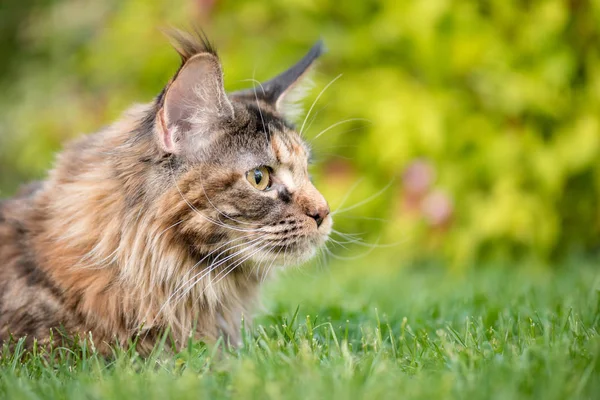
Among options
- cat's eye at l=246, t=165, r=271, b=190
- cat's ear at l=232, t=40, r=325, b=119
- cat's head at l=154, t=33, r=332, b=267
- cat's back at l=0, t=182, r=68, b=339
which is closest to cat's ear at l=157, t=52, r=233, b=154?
cat's head at l=154, t=33, r=332, b=267

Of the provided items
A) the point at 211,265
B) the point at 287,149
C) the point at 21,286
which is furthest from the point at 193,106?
the point at 21,286

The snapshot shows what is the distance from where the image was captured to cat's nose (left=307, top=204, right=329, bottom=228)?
7.61 ft

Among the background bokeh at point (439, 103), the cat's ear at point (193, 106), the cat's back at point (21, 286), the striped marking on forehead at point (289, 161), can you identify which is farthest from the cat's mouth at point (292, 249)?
the background bokeh at point (439, 103)

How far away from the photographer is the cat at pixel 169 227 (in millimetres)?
2160

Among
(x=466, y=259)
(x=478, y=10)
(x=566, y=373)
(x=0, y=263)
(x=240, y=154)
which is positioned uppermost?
(x=478, y=10)

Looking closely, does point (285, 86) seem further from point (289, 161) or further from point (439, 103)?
point (439, 103)

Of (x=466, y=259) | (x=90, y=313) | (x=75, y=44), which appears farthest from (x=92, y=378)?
(x=75, y=44)

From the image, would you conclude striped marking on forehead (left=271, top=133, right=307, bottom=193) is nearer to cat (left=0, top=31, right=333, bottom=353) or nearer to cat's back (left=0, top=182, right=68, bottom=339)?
cat (left=0, top=31, right=333, bottom=353)

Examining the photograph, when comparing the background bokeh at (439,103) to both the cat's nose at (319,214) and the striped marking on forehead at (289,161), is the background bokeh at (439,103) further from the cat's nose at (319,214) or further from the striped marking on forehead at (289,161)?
the cat's nose at (319,214)

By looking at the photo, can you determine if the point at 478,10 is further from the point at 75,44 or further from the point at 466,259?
the point at 75,44

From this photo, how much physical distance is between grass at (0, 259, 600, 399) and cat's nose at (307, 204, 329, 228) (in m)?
0.38

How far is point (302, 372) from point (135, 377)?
452 millimetres

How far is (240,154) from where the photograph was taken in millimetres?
2268

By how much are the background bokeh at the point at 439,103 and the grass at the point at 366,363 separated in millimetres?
2084
